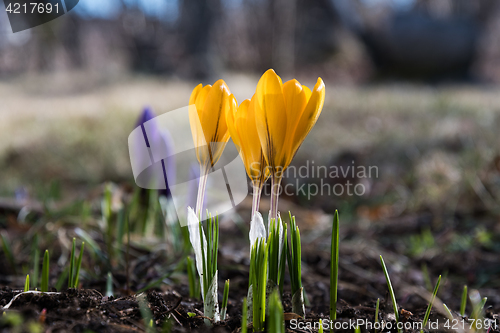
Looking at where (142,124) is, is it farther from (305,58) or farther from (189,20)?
(305,58)

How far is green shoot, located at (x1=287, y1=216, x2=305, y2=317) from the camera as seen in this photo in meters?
0.71

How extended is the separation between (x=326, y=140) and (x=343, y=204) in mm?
1090

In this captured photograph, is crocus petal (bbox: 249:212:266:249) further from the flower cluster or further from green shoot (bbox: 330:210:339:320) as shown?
green shoot (bbox: 330:210:339:320)

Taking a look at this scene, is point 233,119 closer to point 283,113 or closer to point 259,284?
point 283,113

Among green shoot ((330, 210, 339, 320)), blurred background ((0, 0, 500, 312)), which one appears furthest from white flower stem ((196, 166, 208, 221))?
blurred background ((0, 0, 500, 312))

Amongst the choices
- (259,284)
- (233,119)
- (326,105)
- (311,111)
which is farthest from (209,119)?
(326,105)

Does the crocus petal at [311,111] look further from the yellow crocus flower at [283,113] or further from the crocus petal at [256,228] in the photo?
the crocus petal at [256,228]

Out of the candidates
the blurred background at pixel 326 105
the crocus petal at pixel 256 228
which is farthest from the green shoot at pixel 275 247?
the blurred background at pixel 326 105

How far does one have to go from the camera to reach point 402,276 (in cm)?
149

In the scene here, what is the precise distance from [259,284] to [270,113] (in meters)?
0.28

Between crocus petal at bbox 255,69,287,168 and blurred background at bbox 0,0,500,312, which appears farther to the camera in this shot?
blurred background at bbox 0,0,500,312

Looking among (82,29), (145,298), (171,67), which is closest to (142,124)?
(145,298)

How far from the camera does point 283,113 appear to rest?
2.15 feet

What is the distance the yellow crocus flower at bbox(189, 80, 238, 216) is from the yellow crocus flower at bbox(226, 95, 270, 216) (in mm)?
17
